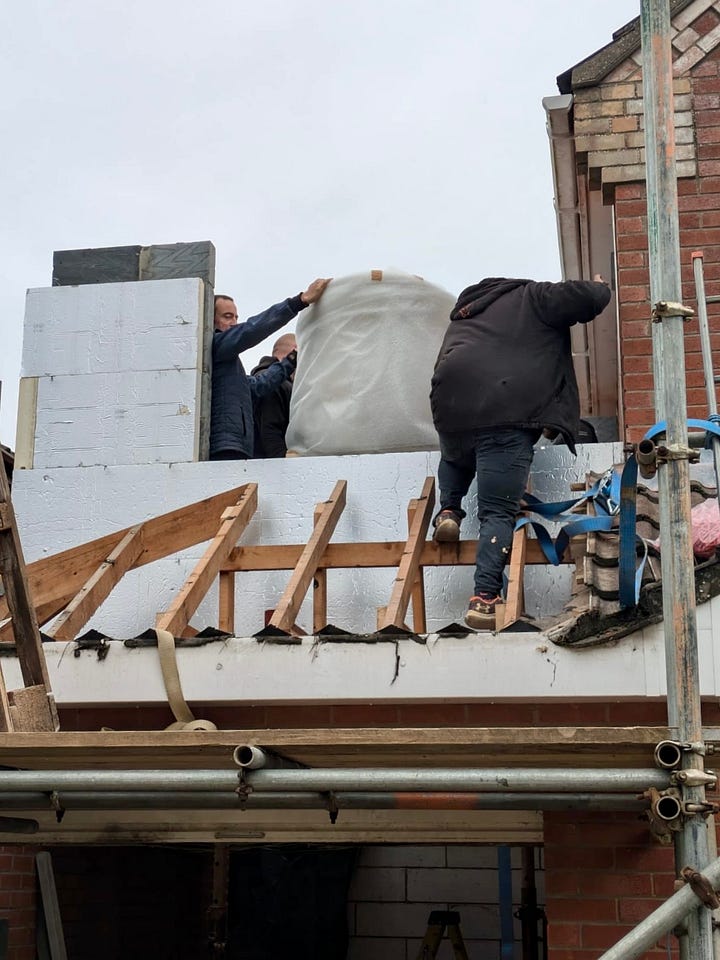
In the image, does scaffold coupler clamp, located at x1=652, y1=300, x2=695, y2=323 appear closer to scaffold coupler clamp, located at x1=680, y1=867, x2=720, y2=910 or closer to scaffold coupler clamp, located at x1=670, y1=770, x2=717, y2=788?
scaffold coupler clamp, located at x1=670, y1=770, x2=717, y2=788

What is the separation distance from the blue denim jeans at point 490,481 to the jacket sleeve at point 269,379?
223cm

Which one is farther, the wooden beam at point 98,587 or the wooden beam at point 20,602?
the wooden beam at point 98,587

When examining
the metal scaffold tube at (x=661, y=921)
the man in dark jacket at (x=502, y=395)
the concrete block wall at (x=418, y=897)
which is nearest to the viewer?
the metal scaffold tube at (x=661, y=921)

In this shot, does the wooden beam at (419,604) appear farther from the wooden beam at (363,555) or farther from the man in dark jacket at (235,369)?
the man in dark jacket at (235,369)

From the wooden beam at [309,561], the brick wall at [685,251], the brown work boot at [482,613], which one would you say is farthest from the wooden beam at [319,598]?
the brick wall at [685,251]

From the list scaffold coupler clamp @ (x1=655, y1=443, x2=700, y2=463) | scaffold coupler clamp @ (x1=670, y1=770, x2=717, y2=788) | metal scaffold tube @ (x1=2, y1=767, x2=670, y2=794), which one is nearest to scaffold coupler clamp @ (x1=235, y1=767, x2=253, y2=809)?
metal scaffold tube @ (x1=2, y1=767, x2=670, y2=794)

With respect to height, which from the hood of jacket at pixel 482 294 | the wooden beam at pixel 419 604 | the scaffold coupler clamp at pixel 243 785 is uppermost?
the hood of jacket at pixel 482 294

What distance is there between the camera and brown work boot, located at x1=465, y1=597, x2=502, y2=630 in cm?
554

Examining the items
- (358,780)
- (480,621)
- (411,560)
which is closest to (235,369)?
(411,560)

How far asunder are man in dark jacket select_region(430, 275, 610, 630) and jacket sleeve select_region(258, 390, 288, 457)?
87.9 inches

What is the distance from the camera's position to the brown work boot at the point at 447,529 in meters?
5.97

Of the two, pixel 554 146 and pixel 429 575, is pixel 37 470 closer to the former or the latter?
pixel 429 575

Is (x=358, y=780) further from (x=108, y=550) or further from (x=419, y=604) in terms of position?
(x=108, y=550)

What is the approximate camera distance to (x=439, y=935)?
7383mm
